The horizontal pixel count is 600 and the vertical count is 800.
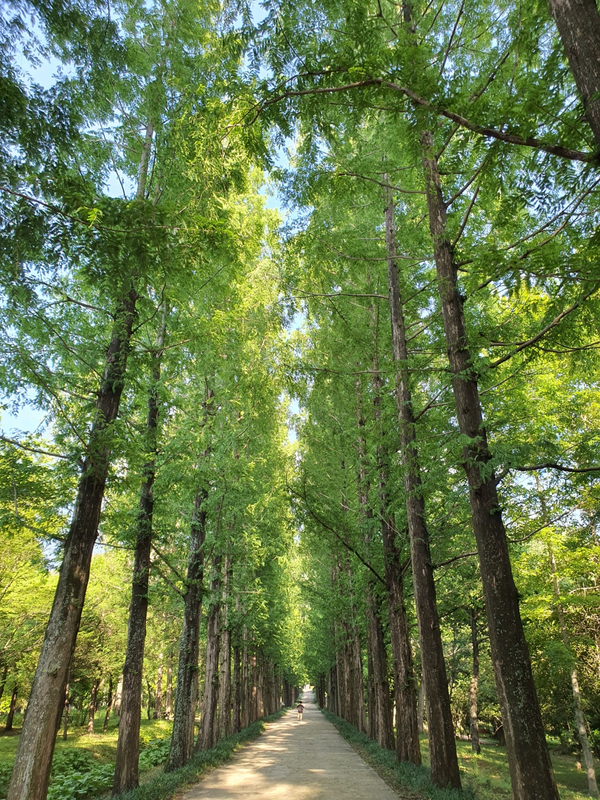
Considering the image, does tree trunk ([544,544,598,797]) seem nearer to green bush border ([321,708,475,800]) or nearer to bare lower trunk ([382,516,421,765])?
green bush border ([321,708,475,800])

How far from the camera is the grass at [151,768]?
732 centimetres

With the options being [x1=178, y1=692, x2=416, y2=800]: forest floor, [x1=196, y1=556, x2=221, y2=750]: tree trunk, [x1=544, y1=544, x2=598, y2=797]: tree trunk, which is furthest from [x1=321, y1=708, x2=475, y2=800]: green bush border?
[x1=544, y1=544, x2=598, y2=797]: tree trunk

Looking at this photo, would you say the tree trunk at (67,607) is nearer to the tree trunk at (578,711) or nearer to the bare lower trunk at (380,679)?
Answer: the bare lower trunk at (380,679)

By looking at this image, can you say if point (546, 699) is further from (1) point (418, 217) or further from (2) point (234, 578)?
(1) point (418, 217)

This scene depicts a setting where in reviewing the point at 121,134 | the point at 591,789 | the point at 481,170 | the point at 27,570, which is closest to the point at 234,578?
the point at 27,570

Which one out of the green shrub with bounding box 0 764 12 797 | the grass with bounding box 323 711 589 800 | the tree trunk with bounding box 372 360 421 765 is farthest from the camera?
the green shrub with bounding box 0 764 12 797

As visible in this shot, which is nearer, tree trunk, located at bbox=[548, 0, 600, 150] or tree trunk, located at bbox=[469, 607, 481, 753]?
tree trunk, located at bbox=[548, 0, 600, 150]

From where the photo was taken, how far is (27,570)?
56.7ft

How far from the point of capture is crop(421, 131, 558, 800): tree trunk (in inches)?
163

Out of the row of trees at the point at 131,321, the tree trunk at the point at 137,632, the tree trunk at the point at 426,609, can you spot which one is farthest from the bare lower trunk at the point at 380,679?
the tree trunk at the point at 137,632

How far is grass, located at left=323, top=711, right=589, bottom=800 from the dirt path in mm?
293

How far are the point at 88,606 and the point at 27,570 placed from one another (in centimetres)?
476

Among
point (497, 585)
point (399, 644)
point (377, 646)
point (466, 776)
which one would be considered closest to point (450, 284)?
point (497, 585)

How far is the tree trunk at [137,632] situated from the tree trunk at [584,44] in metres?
6.39
